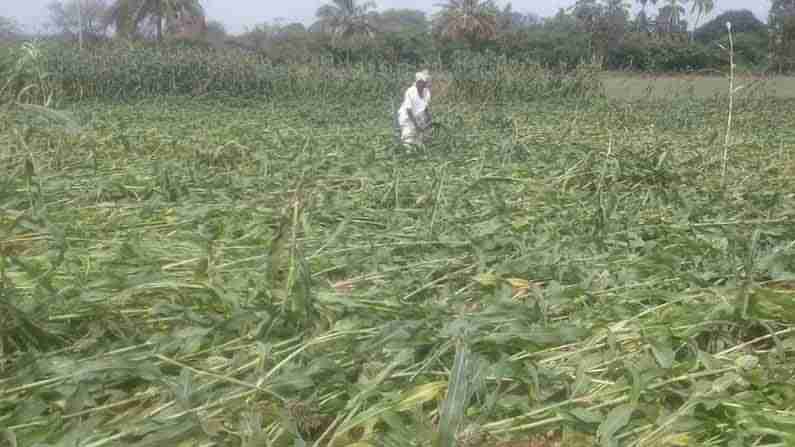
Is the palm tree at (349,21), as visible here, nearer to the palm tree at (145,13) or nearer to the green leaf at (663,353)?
the palm tree at (145,13)

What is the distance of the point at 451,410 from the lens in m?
1.78

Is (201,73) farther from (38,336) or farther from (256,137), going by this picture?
(38,336)

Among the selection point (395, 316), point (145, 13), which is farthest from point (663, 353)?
point (145, 13)

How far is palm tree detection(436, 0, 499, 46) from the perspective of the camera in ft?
130

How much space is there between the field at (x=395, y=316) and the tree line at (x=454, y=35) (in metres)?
22.4

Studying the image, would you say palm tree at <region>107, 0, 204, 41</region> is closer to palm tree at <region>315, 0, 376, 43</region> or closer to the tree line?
the tree line

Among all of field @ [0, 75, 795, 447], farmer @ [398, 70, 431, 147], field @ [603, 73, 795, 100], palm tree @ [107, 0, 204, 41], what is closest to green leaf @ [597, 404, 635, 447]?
field @ [0, 75, 795, 447]

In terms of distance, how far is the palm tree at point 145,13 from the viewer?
108 feet

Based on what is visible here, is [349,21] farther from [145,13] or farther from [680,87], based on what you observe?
[680,87]

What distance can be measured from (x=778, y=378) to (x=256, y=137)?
7.59 meters

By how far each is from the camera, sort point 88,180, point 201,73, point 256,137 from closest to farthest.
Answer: point 88,180, point 256,137, point 201,73

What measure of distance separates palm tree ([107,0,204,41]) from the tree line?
1.6 inches

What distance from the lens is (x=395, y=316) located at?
2740mm

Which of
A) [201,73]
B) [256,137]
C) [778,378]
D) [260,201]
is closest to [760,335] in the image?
[778,378]
